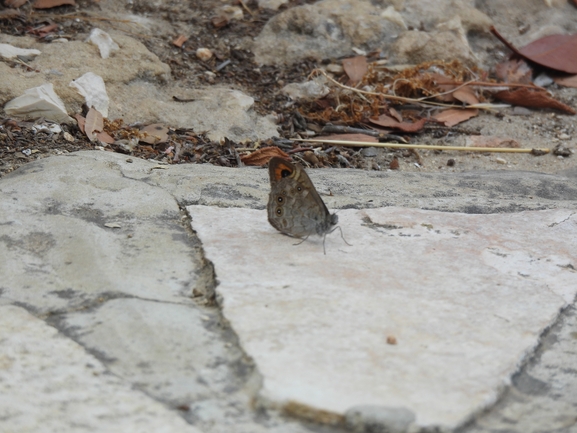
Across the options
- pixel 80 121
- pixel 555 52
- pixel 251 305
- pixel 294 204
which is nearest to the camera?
pixel 251 305

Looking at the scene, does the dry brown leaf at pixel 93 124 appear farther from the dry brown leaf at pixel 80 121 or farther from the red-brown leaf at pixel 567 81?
the red-brown leaf at pixel 567 81

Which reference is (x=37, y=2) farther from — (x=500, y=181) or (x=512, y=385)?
(x=512, y=385)

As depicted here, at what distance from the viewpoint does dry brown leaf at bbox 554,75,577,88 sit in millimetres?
5750

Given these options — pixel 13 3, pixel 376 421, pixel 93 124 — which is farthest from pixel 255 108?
pixel 376 421

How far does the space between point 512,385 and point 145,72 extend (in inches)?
141

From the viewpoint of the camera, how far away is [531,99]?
215 inches

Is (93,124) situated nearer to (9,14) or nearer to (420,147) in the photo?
(9,14)

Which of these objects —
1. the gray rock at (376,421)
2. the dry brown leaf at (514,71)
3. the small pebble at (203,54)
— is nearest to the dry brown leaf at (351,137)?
the small pebble at (203,54)

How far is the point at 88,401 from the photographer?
1821 mm

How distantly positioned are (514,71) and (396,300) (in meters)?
3.95

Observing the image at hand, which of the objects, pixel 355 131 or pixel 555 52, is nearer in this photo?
pixel 355 131

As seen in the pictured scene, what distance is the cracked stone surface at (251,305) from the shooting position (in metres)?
1.83

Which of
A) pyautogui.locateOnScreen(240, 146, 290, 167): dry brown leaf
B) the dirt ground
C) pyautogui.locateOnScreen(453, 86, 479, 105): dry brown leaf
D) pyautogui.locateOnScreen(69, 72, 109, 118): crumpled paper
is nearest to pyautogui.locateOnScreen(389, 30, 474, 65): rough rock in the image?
pyautogui.locateOnScreen(453, 86, 479, 105): dry brown leaf

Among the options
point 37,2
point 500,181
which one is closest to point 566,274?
point 500,181
